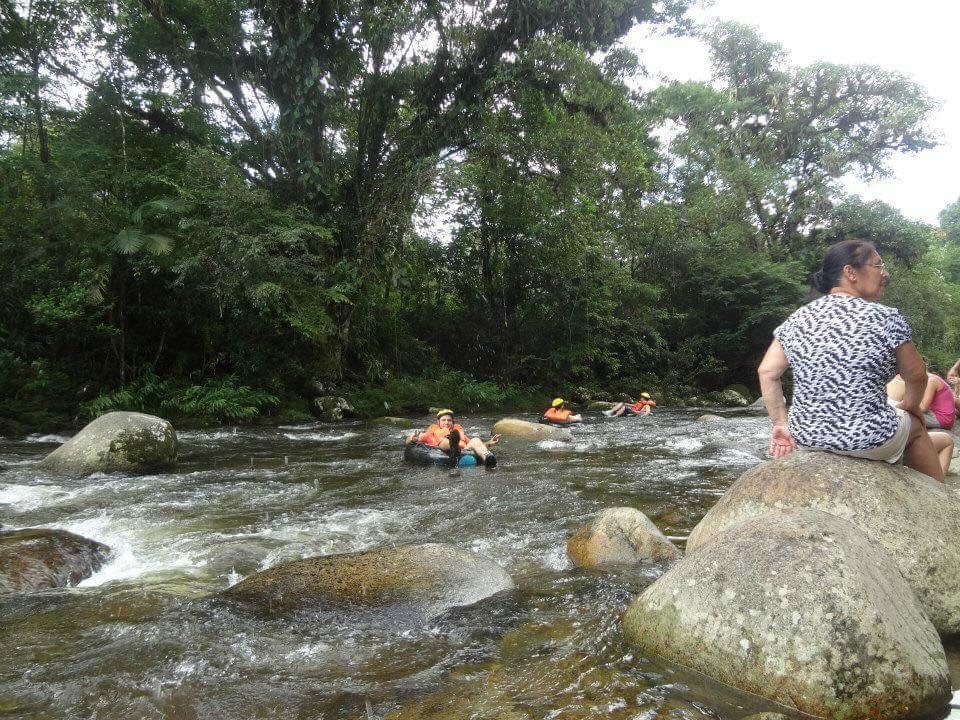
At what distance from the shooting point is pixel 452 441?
9352 mm

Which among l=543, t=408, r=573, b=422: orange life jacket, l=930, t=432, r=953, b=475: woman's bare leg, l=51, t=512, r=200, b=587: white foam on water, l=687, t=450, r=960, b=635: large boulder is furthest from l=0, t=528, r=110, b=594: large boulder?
l=543, t=408, r=573, b=422: orange life jacket

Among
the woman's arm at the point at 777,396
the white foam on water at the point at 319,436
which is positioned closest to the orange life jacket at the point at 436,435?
the white foam on water at the point at 319,436

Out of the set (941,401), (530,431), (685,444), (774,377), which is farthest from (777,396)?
(530,431)

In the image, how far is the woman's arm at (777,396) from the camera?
148 inches

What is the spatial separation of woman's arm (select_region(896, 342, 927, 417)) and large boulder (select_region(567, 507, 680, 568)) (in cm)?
175

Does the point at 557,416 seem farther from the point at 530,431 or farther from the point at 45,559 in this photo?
the point at 45,559

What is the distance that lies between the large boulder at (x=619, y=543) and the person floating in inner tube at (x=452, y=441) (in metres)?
4.50

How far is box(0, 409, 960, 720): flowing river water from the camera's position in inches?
100

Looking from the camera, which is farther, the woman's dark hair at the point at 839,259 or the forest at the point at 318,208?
the forest at the point at 318,208

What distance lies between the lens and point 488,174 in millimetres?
18391

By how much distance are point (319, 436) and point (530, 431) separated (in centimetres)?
430

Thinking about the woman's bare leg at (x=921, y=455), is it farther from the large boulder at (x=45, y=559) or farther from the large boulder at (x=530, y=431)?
the large boulder at (x=530, y=431)

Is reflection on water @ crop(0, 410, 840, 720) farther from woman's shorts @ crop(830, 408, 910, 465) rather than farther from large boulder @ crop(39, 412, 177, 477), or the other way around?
woman's shorts @ crop(830, 408, 910, 465)

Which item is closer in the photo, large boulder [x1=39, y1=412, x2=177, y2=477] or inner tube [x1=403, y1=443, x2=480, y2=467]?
large boulder [x1=39, y1=412, x2=177, y2=477]
